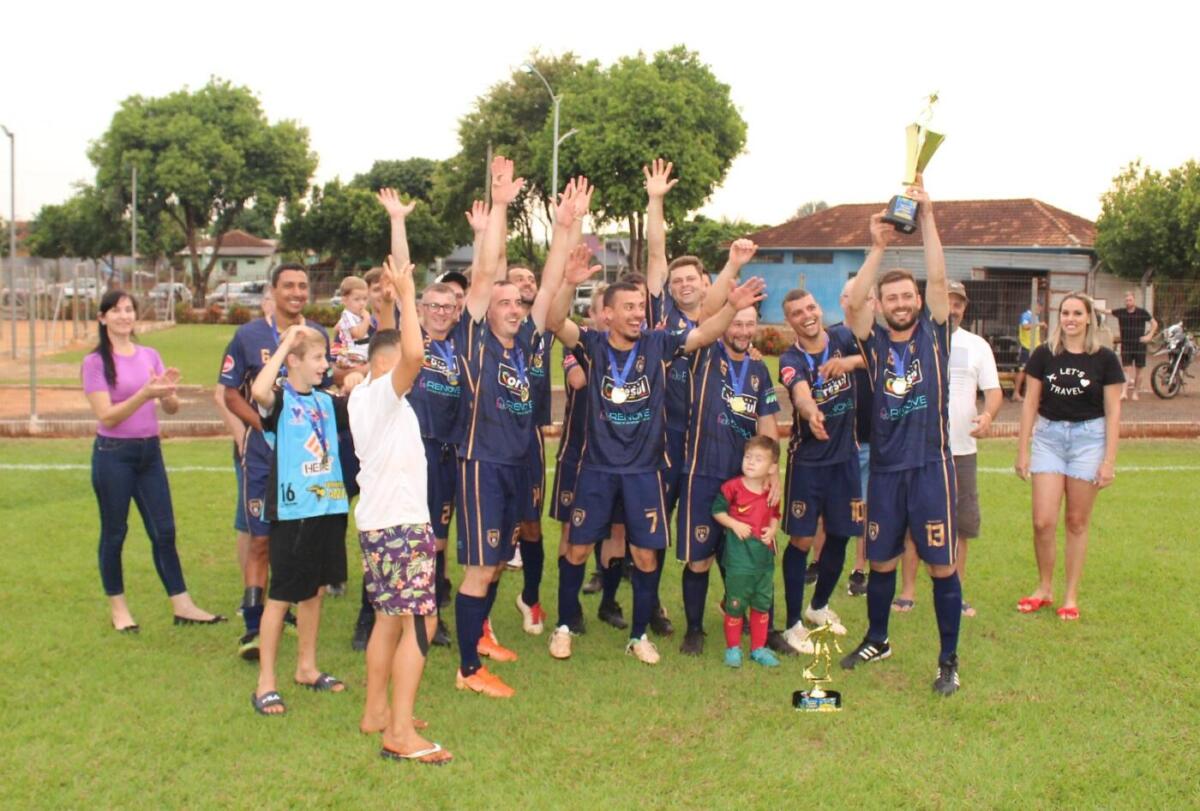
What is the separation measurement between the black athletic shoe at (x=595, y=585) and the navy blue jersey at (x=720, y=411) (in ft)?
5.93

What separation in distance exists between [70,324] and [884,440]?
40.5 metres

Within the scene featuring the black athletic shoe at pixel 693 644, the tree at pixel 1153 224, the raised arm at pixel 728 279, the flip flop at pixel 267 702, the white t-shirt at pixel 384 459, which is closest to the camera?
the white t-shirt at pixel 384 459

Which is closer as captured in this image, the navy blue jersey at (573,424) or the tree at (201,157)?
the navy blue jersey at (573,424)

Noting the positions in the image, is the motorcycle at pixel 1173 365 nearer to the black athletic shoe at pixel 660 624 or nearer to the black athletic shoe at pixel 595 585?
the black athletic shoe at pixel 595 585

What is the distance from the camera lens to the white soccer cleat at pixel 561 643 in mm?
6109

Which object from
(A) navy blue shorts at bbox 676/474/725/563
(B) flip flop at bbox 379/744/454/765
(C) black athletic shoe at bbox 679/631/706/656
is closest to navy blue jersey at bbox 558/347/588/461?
(A) navy blue shorts at bbox 676/474/725/563

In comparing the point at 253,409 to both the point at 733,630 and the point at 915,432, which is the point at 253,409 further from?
the point at 915,432

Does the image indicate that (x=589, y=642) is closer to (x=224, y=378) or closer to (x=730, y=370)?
(x=730, y=370)

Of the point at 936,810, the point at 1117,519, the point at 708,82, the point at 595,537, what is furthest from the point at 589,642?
the point at 708,82

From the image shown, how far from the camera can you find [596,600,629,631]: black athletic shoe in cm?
682

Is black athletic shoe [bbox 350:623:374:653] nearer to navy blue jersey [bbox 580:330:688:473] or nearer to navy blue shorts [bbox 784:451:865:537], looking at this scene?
navy blue jersey [bbox 580:330:688:473]

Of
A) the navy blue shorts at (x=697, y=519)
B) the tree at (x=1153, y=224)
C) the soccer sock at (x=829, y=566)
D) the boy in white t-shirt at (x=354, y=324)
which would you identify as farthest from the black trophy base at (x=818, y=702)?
the tree at (x=1153, y=224)

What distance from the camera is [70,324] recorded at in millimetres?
40188

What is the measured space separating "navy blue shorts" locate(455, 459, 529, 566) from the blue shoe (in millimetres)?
1529
